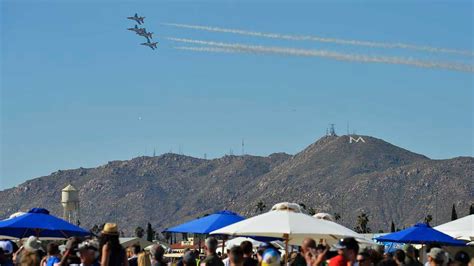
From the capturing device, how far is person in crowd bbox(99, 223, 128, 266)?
12.0 metres

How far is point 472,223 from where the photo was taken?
78.0 ft

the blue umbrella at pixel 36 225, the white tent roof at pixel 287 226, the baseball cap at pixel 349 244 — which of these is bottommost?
→ the baseball cap at pixel 349 244

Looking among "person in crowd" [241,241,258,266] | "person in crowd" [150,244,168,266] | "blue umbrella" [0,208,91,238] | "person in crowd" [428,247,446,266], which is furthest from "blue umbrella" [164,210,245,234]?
"person in crowd" [428,247,446,266]

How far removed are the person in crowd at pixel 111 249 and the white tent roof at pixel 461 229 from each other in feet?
41.4

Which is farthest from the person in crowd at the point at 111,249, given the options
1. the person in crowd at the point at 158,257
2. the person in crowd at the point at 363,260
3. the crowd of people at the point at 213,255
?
the person in crowd at the point at 363,260

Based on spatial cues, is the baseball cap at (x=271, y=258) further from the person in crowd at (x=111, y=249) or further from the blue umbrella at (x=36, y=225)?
Result: the blue umbrella at (x=36, y=225)

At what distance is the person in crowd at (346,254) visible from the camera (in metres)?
11.5

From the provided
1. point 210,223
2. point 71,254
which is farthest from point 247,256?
point 210,223

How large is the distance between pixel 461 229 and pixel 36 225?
32.4 feet

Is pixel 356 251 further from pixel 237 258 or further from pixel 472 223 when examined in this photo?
pixel 472 223

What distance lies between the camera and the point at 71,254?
12.6m

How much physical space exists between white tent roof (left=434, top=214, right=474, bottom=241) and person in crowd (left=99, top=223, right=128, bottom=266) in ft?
41.4

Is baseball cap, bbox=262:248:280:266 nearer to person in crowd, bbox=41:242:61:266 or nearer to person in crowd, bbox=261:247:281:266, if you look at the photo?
person in crowd, bbox=261:247:281:266

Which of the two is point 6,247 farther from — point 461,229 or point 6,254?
point 461,229
